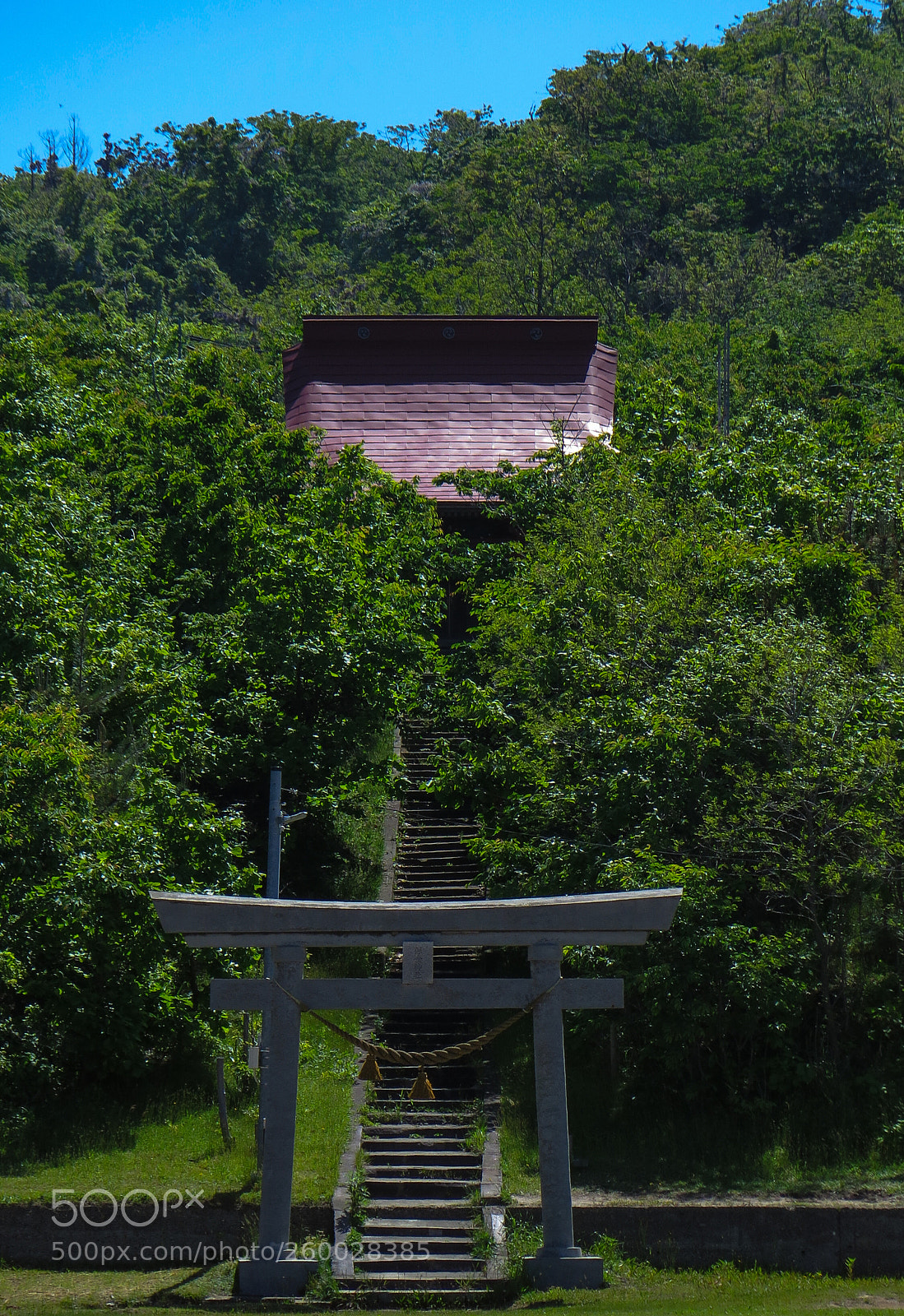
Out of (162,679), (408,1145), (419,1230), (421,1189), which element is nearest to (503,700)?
(162,679)

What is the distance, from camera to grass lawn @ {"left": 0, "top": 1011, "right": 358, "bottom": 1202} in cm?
1443

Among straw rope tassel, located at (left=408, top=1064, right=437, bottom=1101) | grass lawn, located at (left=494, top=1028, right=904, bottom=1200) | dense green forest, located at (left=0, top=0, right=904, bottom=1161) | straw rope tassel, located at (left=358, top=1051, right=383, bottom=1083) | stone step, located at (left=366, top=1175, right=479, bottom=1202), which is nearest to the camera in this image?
straw rope tassel, located at (left=408, top=1064, right=437, bottom=1101)

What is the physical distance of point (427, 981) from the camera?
12141mm

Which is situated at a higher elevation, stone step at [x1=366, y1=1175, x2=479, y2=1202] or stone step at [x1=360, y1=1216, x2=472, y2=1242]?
stone step at [x1=366, y1=1175, x2=479, y2=1202]

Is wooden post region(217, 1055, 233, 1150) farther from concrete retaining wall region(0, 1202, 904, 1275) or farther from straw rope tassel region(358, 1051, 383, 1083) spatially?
straw rope tassel region(358, 1051, 383, 1083)

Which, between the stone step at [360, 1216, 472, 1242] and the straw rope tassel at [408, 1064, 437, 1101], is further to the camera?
the stone step at [360, 1216, 472, 1242]

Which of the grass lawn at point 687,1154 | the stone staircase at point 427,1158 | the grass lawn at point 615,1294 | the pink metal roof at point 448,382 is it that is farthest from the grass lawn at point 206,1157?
the pink metal roof at point 448,382

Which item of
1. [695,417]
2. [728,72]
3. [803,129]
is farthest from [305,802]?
[728,72]

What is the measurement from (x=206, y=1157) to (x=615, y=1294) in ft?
16.8

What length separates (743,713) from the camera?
15.8 m

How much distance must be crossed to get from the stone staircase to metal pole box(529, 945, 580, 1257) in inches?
57.3

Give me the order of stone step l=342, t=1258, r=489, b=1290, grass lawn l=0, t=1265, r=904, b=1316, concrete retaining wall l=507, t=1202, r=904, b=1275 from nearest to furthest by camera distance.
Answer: grass lawn l=0, t=1265, r=904, b=1316, stone step l=342, t=1258, r=489, b=1290, concrete retaining wall l=507, t=1202, r=904, b=1275

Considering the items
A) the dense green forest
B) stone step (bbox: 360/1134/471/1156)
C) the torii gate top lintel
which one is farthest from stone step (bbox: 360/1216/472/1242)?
the torii gate top lintel

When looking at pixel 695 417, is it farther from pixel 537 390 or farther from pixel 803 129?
pixel 803 129
